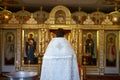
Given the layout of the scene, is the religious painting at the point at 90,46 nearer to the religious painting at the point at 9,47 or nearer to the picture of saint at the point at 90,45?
the picture of saint at the point at 90,45

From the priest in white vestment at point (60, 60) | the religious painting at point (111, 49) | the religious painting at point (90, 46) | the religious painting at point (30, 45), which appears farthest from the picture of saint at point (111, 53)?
the priest in white vestment at point (60, 60)

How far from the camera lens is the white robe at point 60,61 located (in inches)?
139

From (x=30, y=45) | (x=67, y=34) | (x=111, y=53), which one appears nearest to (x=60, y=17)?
(x=67, y=34)

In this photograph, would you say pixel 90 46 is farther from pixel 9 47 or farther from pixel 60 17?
pixel 9 47

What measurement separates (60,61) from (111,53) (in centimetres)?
739

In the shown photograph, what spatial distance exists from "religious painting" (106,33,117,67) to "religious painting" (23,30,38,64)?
9.63 feet

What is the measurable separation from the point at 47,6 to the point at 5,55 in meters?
2.71

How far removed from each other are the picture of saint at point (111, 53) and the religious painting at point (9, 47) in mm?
3888

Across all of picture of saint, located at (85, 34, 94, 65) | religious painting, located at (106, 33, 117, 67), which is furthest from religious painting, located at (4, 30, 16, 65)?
religious painting, located at (106, 33, 117, 67)

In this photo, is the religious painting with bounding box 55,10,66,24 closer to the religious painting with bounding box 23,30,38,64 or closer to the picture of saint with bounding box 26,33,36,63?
the religious painting with bounding box 23,30,38,64

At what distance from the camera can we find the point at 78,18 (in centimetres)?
1060

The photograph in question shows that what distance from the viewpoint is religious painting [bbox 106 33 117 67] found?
1059 centimetres

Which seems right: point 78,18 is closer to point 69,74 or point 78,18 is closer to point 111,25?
point 111,25

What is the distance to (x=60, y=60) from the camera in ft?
11.7
